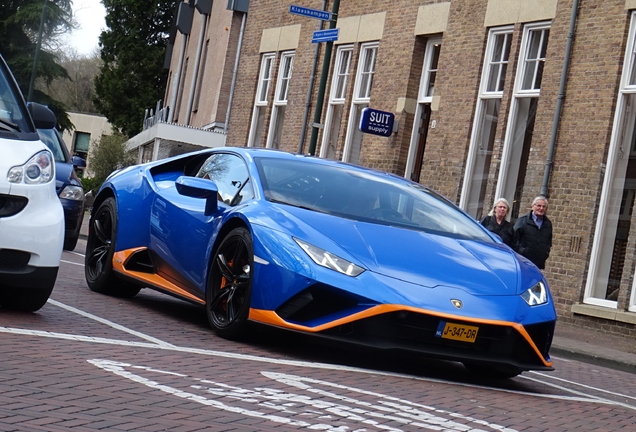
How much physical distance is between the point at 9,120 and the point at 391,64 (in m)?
15.4

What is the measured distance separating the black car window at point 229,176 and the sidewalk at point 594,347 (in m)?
4.99

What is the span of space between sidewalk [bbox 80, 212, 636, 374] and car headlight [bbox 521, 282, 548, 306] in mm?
4870

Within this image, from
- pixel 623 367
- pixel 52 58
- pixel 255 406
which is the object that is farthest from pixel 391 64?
pixel 52 58

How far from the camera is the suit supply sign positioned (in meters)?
21.4

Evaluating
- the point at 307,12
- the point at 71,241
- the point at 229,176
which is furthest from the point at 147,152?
the point at 229,176

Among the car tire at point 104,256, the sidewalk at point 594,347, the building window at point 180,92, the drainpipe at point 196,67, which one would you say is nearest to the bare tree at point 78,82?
the building window at point 180,92

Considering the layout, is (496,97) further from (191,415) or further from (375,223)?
(191,415)

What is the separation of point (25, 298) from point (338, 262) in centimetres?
219

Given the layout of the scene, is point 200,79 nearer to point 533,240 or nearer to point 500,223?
point 500,223

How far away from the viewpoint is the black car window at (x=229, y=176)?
7898mm

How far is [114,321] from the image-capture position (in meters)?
7.75

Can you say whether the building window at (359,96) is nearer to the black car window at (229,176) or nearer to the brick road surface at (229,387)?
the black car window at (229,176)

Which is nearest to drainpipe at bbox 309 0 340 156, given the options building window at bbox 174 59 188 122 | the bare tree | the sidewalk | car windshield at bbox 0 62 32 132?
the sidewalk

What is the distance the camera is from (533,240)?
553 inches
